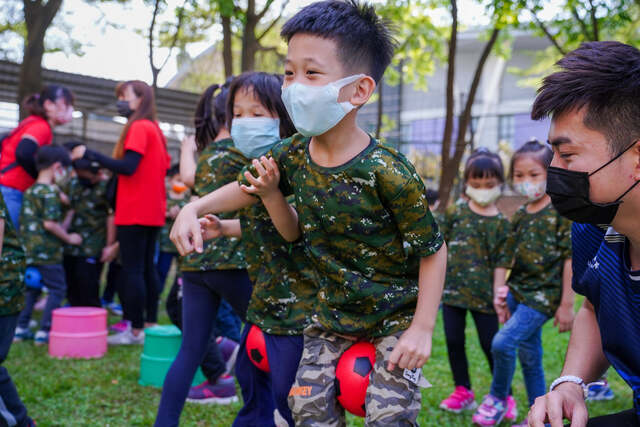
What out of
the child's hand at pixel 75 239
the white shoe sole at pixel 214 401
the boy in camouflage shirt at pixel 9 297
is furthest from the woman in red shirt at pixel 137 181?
the boy in camouflage shirt at pixel 9 297

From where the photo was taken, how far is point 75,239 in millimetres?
6387

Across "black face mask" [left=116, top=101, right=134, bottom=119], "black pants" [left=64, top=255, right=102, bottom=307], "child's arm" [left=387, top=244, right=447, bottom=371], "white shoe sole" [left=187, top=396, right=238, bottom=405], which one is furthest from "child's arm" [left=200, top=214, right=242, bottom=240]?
"black pants" [left=64, top=255, right=102, bottom=307]

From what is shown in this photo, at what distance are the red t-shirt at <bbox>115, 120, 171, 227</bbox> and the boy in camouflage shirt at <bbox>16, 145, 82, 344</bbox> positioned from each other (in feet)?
2.90

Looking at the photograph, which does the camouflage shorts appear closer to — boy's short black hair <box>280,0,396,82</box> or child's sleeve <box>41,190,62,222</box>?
boy's short black hair <box>280,0,396,82</box>

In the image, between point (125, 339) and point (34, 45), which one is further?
point (34, 45)

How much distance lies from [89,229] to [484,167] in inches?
164

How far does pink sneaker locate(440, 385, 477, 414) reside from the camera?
436cm

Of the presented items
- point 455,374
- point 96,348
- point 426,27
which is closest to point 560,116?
point 455,374

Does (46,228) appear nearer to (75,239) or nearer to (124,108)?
(75,239)

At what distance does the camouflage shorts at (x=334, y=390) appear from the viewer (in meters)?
2.15

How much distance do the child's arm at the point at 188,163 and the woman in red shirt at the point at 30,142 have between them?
96.9 inches

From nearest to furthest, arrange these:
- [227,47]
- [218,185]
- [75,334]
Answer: [218,185], [75,334], [227,47]

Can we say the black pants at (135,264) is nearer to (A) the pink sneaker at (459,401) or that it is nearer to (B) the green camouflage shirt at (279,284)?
(A) the pink sneaker at (459,401)

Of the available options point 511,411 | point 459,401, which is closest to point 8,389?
point 459,401
